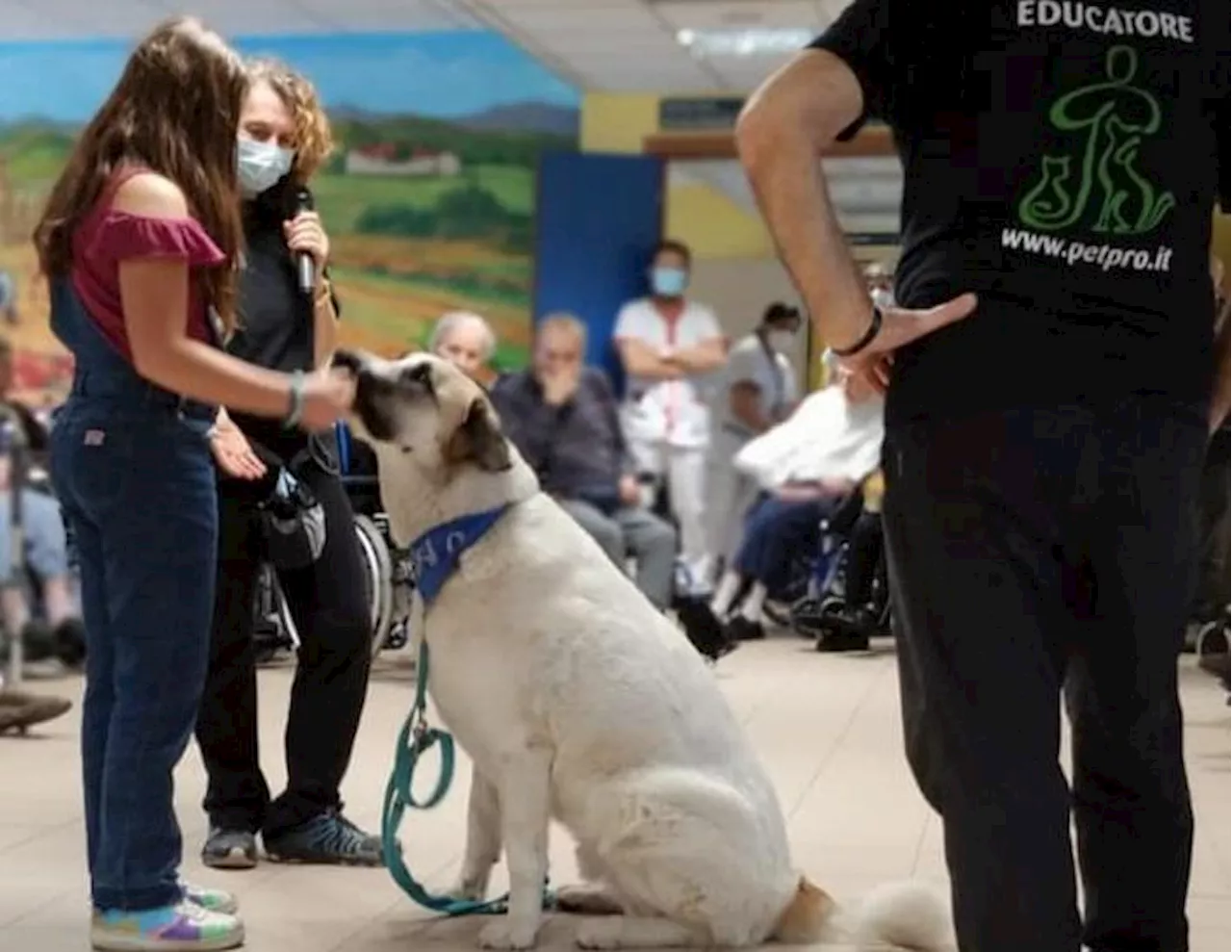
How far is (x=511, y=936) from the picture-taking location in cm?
291

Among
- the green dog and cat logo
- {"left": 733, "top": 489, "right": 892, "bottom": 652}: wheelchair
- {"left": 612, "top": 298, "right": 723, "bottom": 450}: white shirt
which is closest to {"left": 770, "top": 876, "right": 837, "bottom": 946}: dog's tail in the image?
the green dog and cat logo

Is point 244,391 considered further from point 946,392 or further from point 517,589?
point 946,392

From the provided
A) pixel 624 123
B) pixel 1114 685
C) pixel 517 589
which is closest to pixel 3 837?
pixel 517 589

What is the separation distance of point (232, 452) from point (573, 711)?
2.73ft

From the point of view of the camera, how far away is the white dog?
9.27 ft

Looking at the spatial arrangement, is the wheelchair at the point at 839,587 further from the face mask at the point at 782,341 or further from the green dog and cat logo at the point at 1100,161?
the green dog and cat logo at the point at 1100,161

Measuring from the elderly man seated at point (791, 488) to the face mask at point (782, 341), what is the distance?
1.33 m

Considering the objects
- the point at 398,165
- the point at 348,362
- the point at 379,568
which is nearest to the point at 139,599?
the point at 348,362

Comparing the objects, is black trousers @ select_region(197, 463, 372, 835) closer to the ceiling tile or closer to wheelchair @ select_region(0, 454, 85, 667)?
wheelchair @ select_region(0, 454, 85, 667)

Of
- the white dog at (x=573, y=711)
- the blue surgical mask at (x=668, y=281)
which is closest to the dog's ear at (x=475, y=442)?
the white dog at (x=573, y=711)

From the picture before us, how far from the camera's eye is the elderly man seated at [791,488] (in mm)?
8078

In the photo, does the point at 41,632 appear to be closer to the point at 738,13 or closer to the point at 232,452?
the point at 232,452

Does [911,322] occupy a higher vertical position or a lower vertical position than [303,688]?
higher

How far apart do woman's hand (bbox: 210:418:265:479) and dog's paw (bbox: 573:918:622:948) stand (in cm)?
103
